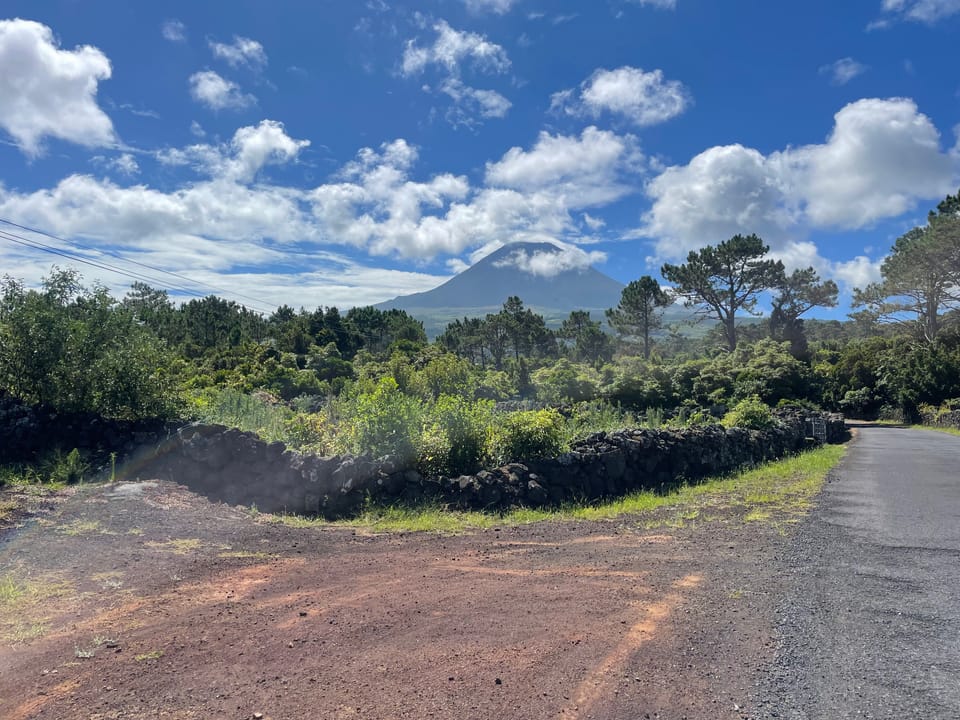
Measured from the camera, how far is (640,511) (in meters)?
8.87

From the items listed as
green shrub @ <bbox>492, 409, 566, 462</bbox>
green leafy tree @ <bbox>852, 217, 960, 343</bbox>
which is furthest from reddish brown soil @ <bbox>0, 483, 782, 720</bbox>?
green leafy tree @ <bbox>852, 217, 960, 343</bbox>

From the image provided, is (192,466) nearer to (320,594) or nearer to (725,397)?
(320,594)

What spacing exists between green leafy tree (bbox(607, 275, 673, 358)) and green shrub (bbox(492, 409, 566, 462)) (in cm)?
4876

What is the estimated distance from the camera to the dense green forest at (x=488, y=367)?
10.2 meters

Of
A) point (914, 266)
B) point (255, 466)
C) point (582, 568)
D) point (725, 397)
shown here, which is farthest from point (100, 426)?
point (914, 266)

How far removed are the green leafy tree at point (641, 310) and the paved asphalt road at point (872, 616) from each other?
50.7m

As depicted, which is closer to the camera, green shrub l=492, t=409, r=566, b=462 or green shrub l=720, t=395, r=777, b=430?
green shrub l=492, t=409, r=566, b=462

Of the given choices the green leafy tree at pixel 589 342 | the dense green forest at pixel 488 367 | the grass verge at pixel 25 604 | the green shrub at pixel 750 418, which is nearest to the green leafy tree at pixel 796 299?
the dense green forest at pixel 488 367

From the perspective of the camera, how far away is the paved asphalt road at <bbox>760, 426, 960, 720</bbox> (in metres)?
3.06

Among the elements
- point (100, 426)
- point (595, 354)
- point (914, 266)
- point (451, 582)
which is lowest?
point (451, 582)

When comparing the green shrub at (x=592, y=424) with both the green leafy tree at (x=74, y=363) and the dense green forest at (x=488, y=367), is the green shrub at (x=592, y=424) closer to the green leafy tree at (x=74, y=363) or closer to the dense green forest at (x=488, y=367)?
the dense green forest at (x=488, y=367)

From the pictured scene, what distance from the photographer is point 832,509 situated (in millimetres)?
8109

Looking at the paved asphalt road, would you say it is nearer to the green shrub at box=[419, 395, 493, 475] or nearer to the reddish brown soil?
the reddish brown soil

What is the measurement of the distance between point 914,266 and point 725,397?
21.0 m
